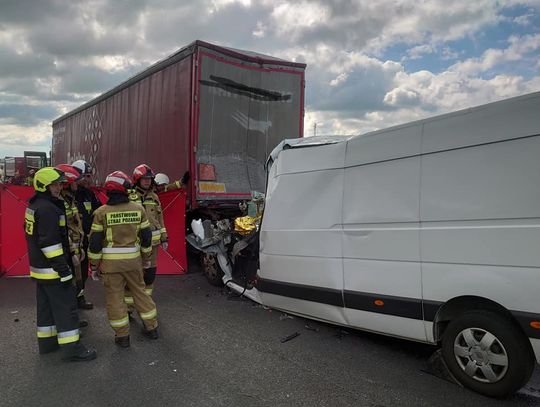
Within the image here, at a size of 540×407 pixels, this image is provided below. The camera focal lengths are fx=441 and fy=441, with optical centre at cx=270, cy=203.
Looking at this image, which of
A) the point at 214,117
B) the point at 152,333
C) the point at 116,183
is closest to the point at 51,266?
the point at 116,183

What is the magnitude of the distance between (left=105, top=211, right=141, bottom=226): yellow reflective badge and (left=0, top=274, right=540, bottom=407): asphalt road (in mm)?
1236

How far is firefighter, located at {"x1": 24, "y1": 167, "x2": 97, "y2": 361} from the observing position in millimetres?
3887

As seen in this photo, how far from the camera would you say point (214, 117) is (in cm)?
727

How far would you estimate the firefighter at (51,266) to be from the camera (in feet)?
12.8

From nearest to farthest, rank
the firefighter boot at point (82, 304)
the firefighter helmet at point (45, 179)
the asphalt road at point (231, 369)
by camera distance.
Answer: the asphalt road at point (231, 369), the firefighter helmet at point (45, 179), the firefighter boot at point (82, 304)

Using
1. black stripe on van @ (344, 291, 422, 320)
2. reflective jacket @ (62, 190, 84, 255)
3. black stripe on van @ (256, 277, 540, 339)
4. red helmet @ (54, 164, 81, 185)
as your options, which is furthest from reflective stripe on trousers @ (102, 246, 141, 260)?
black stripe on van @ (344, 291, 422, 320)

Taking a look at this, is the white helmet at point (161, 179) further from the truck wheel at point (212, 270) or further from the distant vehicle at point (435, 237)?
the distant vehicle at point (435, 237)

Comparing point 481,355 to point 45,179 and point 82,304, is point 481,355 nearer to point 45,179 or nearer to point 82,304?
point 45,179

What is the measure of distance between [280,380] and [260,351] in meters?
0.63

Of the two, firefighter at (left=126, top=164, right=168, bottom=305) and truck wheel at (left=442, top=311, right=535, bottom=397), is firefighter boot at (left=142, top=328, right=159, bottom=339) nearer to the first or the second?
firefighter at (left=126, top=164, right=168, bottom=305)

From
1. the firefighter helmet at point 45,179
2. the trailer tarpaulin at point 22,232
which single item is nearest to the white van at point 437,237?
the firefighter helmet at point 45,179

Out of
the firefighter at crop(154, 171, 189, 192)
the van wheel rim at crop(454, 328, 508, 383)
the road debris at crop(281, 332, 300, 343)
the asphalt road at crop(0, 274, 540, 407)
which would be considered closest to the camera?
the van wheel rim at crop(454, 328, 508, 383)

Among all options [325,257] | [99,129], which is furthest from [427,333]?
[99,129]

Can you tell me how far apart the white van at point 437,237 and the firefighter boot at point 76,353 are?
2059mm
